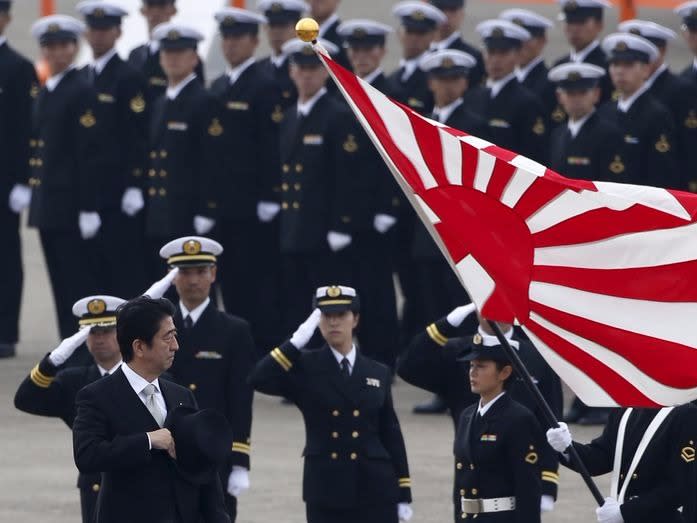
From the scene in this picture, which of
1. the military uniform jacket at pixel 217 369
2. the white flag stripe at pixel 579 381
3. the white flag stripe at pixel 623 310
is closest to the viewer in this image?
the white flag stripe at pixel 579 381

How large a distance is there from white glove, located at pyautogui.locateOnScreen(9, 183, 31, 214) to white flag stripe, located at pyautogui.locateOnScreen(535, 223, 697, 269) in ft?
23.3

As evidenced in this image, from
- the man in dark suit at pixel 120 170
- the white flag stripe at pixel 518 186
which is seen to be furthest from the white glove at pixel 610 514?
the man in dark suit at pixel 120 170

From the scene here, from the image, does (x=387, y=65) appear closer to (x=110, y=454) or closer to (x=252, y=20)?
(x=252, y=20)

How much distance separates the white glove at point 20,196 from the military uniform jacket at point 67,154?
0.47 ft

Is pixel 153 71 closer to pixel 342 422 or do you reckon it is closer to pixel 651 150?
pixel 651 150

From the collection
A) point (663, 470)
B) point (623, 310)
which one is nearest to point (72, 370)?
point (663, 470)

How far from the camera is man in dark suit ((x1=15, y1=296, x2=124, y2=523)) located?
29.1ft

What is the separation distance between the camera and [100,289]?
45.9 feet

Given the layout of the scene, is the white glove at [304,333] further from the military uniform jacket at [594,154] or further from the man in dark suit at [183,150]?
the man in dark suit at [183,150]

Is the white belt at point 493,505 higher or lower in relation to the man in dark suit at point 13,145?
lower

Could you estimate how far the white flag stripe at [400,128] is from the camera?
24.9ft

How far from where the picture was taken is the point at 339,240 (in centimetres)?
→ 1311

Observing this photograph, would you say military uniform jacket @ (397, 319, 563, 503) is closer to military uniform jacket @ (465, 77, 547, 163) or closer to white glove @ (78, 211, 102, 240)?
military uniform jacket @ (465, 77, 547, 163)

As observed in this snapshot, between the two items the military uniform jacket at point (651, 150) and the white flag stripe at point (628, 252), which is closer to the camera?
the white flag stripe at point (628, 252)
